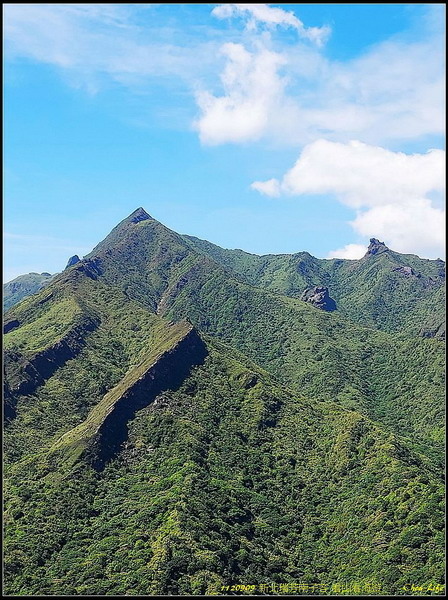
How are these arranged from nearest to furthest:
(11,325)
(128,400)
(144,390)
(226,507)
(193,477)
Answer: (226,507) → (193,477) → (128,400) → (144,390) → (11,325)

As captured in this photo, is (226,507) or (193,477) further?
(193,477)

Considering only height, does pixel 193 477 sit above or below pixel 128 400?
below

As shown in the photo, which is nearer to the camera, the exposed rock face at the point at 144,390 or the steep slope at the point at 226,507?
the steep slope at the point at 226,507

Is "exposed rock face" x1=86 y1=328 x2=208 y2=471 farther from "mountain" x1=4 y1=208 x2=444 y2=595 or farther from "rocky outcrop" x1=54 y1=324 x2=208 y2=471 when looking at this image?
"mountain" x1=4 y1=208 x2=444 y2=595

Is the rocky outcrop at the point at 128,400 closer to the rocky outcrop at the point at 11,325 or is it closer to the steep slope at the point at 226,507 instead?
the steep slope at the point at 226,507

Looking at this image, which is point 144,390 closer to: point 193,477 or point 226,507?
point 193,477

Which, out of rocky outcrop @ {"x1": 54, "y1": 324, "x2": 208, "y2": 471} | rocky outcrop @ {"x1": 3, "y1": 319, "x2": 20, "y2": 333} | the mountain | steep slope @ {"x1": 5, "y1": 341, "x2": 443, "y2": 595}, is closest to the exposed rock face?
rocky outcrop @ {"x1": 54, "y1": 324, "x2": 208, "y2": 471}

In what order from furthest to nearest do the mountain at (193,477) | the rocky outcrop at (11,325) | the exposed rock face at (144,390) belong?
1. the rocky outcrop at (11,325)
2. the exposed rock face at (144,390)
3. the mountain at (193,477)

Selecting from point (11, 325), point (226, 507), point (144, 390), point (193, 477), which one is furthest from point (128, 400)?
point (11, 325)

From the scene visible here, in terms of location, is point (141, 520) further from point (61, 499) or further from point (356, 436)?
point (356, 436)

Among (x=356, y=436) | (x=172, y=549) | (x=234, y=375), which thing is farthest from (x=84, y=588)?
(x=234, y=375)

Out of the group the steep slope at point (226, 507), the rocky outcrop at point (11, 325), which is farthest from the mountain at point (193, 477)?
the rocky outcrop at point (11, 325)
